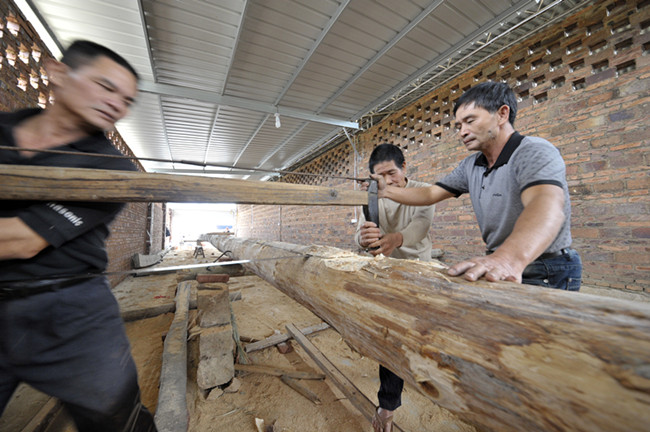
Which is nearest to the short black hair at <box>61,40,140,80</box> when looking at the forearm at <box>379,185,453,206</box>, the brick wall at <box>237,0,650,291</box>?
the forearm at <box>379,185,453,206</box>

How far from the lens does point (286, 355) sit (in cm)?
250

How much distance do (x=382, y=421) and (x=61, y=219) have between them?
6.63 feet

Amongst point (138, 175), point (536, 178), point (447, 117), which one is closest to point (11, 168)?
point (138, 175)

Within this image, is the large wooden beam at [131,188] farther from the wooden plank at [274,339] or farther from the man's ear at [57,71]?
the wooden plank at [274,339]

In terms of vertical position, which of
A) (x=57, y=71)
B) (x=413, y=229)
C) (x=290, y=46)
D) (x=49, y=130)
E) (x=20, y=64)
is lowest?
(x=413, y=229)

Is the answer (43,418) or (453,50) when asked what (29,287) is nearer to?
(43,418)

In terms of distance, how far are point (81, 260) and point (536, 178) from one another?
1.91 m

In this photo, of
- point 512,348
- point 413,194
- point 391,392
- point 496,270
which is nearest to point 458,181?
point 413,194

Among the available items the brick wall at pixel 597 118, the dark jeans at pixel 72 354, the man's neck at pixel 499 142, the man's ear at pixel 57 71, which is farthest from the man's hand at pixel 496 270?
the brick wall at pixel 597 118

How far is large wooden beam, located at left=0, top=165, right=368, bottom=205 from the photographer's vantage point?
767 mm

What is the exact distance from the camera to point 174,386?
1.64 metres

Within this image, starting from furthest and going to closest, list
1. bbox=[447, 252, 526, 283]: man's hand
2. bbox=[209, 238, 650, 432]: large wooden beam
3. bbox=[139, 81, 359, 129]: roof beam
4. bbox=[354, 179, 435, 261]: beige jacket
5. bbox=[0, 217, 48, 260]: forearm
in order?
bbox=[139, 81, 359, 129]: roof beam, bbox=[354, 179, 435, 261]: beige jacket, bbox=[447, 252, 526, 283]: man's hand, bbox=[0, 217, 48, 260]: forearm, bbox=[209, 238, 650, 432]: large wooden beam

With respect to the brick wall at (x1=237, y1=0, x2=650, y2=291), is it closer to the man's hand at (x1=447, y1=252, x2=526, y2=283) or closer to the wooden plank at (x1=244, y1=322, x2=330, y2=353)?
the wooden plank at (x1=244, y1=322, x2=330, y2=353)

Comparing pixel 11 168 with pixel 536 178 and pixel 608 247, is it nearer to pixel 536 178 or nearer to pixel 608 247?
pixel 536 178
